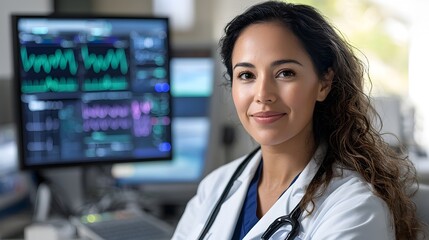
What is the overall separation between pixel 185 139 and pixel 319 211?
3.35 feet

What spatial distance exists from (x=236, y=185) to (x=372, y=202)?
1.48ft

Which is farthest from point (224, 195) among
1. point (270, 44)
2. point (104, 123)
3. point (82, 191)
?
point (82, 191)

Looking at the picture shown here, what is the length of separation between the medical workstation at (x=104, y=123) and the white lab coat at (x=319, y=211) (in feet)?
1.13

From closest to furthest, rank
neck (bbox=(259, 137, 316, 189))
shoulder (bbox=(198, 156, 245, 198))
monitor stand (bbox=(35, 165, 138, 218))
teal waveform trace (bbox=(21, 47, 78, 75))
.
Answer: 1. neck (bbox=(259, 137, 316, 189))
2. shoulder (bbox=(198, 156, 245, 198))
3. teal waveform trace (bbox=(21, 47, 78, 75))
4. monitor stand (bbox=(35, 165, 138, 218))

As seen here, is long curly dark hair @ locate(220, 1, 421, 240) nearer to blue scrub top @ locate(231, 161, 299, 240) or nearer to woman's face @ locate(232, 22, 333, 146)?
woman's face @ locate(232, 22, 333, 146)

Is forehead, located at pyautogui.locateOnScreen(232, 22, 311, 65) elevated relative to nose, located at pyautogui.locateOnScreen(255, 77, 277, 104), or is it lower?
elevated

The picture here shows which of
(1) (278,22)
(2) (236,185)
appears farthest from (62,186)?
(1) (278,22)

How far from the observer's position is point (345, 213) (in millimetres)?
1199

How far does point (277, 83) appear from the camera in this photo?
131 centimetres

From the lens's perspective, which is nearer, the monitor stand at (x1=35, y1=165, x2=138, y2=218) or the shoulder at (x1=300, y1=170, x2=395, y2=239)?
the shoulder at (x1=300, y1=170, x2=395, y2=239)

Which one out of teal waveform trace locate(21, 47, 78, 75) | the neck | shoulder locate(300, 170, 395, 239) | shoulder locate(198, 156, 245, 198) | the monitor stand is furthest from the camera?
the monitor stand

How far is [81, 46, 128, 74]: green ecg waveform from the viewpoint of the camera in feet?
6.56

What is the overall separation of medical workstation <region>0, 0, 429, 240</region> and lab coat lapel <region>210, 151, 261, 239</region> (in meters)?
0.35

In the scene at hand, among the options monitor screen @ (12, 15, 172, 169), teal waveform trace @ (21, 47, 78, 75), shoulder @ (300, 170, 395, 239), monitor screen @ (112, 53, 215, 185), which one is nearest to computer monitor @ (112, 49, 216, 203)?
monitor screen @ (112, 53, 215, 185)
